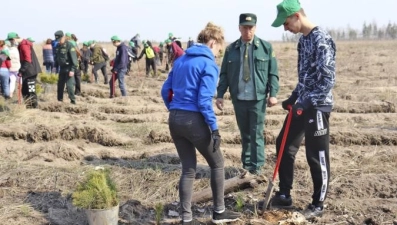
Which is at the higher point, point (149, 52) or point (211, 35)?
point (149, 52)

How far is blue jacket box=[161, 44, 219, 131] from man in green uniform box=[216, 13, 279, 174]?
1507mm

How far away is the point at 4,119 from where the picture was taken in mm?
8664

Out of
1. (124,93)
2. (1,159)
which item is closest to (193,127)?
(1,159)

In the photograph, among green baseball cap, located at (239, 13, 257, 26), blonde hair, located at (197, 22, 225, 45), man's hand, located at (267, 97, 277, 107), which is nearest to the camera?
blonde hair, located at (197, 22, 225, 45)

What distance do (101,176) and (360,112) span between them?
25.0ft

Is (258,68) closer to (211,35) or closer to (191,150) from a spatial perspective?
(211,35)

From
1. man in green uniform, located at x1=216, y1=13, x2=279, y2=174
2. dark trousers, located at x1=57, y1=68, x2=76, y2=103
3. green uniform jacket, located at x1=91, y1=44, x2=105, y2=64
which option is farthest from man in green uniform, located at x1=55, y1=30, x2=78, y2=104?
man in green uniform, located at x1=216, y1=13, x2=279, y2=174

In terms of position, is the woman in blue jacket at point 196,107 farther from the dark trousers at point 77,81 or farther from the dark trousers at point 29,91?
the dark trousers at point 77,81

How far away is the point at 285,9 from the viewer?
3.93m

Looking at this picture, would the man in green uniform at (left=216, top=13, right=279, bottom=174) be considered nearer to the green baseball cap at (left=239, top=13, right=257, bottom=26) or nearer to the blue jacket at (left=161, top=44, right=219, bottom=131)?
the green baseball cap at (left=239, top=13, right=257, bottom=26)

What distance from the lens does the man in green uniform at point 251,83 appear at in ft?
17.3

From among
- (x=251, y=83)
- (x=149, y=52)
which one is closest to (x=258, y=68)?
(x=251, y=83)

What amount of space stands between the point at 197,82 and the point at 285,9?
3.29ft

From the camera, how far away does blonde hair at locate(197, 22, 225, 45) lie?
3870 mm
